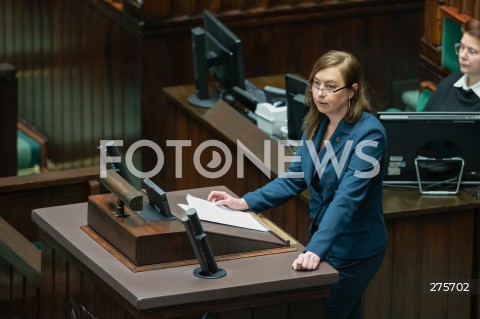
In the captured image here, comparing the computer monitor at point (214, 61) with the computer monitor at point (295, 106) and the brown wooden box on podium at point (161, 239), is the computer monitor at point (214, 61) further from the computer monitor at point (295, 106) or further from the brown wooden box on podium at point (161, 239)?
the brown wooden box on podium at point (161, 239)

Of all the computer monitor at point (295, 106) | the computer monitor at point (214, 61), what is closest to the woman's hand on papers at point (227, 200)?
the computer monitor at point (295, 106)

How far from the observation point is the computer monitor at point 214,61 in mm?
6750

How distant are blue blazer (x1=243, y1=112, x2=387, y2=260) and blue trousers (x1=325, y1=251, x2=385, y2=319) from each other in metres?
0.03

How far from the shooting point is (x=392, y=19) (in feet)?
27.5

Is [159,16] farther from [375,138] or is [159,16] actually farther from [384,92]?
[375,138]

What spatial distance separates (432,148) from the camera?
5703mm

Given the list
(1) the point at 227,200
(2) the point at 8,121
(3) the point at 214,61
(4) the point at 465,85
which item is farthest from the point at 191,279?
(2) the point at 8,121

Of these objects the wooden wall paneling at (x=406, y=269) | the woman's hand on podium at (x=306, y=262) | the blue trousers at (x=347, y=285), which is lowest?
the wooden wall paneling at (x=406, y=269)

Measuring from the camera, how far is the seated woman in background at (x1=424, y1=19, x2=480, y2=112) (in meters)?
5.89

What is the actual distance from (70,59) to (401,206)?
A: 3.53 meters

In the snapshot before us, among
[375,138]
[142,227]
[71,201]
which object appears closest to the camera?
[142,227]

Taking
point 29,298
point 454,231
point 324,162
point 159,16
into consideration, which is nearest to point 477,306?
point 454,231

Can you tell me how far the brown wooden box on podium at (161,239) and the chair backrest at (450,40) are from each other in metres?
2.95

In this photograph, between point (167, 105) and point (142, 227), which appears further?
point (167, 105)
